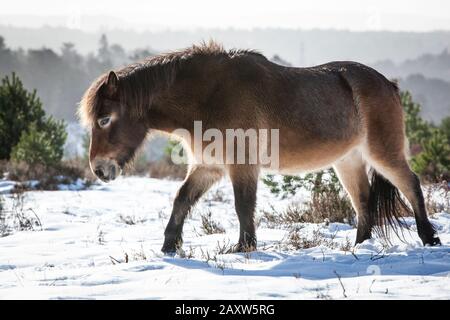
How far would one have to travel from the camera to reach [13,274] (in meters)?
4.77

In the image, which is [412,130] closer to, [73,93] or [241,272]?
[241,272]

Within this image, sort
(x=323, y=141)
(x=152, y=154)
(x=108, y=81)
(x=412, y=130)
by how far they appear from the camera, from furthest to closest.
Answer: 1. (x=152, y=154)
2. (x=412, y=130)
3. (x=323, y=141)
4. (x=108, y=81)

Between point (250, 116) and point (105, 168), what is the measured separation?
153cm

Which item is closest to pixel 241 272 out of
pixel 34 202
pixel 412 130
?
pixel 34 202

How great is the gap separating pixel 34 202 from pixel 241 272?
6974mm

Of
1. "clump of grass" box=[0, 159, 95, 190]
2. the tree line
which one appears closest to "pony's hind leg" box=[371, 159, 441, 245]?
"clump of grass" box=[0, 159, 95, 190]

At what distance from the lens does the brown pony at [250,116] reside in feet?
18.6

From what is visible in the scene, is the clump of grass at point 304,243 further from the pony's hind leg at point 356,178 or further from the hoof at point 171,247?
the hoof at point 171,247

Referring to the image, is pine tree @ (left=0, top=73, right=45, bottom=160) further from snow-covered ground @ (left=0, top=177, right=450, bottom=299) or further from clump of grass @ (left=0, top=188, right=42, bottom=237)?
snow-covered ground @ (left=0, top=177, right=450, bottom=299)

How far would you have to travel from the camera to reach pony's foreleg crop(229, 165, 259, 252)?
568 cm

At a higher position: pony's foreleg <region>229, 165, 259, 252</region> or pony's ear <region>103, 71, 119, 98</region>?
pony's ear <region>103, 71, 119, 98</region>

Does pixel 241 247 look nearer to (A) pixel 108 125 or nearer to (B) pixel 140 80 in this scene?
(A) pixel 108 125

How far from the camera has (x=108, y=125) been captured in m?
5.67

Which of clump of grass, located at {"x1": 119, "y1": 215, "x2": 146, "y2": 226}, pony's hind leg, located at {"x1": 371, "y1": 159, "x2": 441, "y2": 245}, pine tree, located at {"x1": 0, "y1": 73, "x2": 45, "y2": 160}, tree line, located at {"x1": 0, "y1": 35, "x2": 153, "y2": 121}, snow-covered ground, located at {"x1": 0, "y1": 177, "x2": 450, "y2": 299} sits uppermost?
tree line, located at {"x1": 0, "y1": 35, "x2": 153, "y2": 121}
